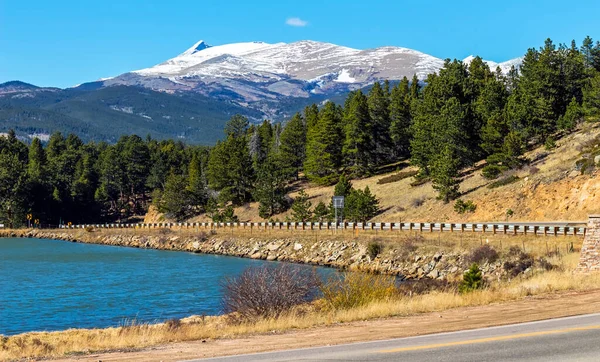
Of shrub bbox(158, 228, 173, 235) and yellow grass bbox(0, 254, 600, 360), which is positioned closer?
yellow grass bbox(0, 254, 600, 360)

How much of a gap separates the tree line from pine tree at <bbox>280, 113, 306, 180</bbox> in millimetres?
180

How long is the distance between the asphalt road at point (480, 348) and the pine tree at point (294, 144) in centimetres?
8707

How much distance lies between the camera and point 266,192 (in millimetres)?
87125

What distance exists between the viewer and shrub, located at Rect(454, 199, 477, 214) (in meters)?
61.5

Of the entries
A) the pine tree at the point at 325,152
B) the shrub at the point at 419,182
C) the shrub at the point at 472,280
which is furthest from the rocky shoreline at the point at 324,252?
the pine tree at the point at 325,152

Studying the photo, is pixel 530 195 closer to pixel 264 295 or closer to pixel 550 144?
pixel 550 144

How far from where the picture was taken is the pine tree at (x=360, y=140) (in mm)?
92875

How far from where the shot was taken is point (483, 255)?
4075 cm

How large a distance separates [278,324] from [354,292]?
13.9 ft

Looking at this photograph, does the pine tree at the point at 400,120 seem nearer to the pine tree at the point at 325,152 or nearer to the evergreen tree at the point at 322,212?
the pine tree at the point at 325,152

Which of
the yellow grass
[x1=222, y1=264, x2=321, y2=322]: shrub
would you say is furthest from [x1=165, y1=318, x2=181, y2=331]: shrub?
[x1=222, y1=264, x2=321, y2=322]: shrub

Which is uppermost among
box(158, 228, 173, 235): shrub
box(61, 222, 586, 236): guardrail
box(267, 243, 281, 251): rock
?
box(61, 222, 586, 236): guardrail

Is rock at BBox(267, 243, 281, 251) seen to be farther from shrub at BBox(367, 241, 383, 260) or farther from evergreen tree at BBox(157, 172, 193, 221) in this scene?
evergreen tree at BBox(157, 172, 193, 221)

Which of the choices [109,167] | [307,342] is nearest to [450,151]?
[307,342]
